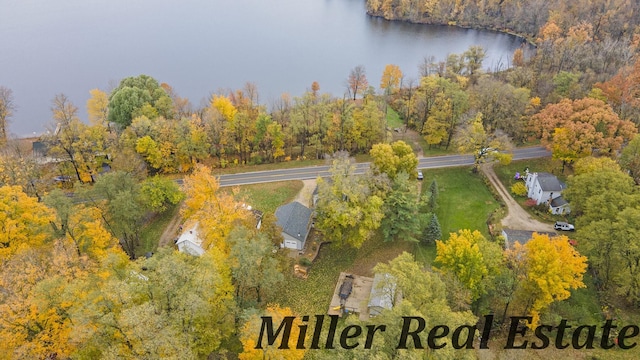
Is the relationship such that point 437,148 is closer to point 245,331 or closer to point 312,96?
point 312,96

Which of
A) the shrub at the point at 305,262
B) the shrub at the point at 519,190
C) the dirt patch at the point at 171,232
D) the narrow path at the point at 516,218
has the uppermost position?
the shrub at the point at 519,190

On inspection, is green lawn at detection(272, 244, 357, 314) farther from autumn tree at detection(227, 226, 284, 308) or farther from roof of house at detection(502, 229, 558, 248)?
roof of house at detection(502, 229, 558, 248)

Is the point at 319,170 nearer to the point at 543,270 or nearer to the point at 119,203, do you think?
the point at 119,203

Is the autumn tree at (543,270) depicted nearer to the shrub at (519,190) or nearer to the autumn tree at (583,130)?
the shrub at (519,190)

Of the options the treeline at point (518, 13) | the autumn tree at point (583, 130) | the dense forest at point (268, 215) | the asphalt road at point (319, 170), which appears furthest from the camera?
the treeline at point (518, 13)

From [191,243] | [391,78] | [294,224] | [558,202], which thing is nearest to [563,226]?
[558,202]

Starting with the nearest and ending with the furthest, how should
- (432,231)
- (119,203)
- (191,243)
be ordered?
(119,203)
(191,243)
(432,231)

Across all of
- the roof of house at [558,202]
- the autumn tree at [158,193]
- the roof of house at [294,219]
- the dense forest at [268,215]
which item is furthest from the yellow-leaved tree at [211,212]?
the roof of house at [558,202]
